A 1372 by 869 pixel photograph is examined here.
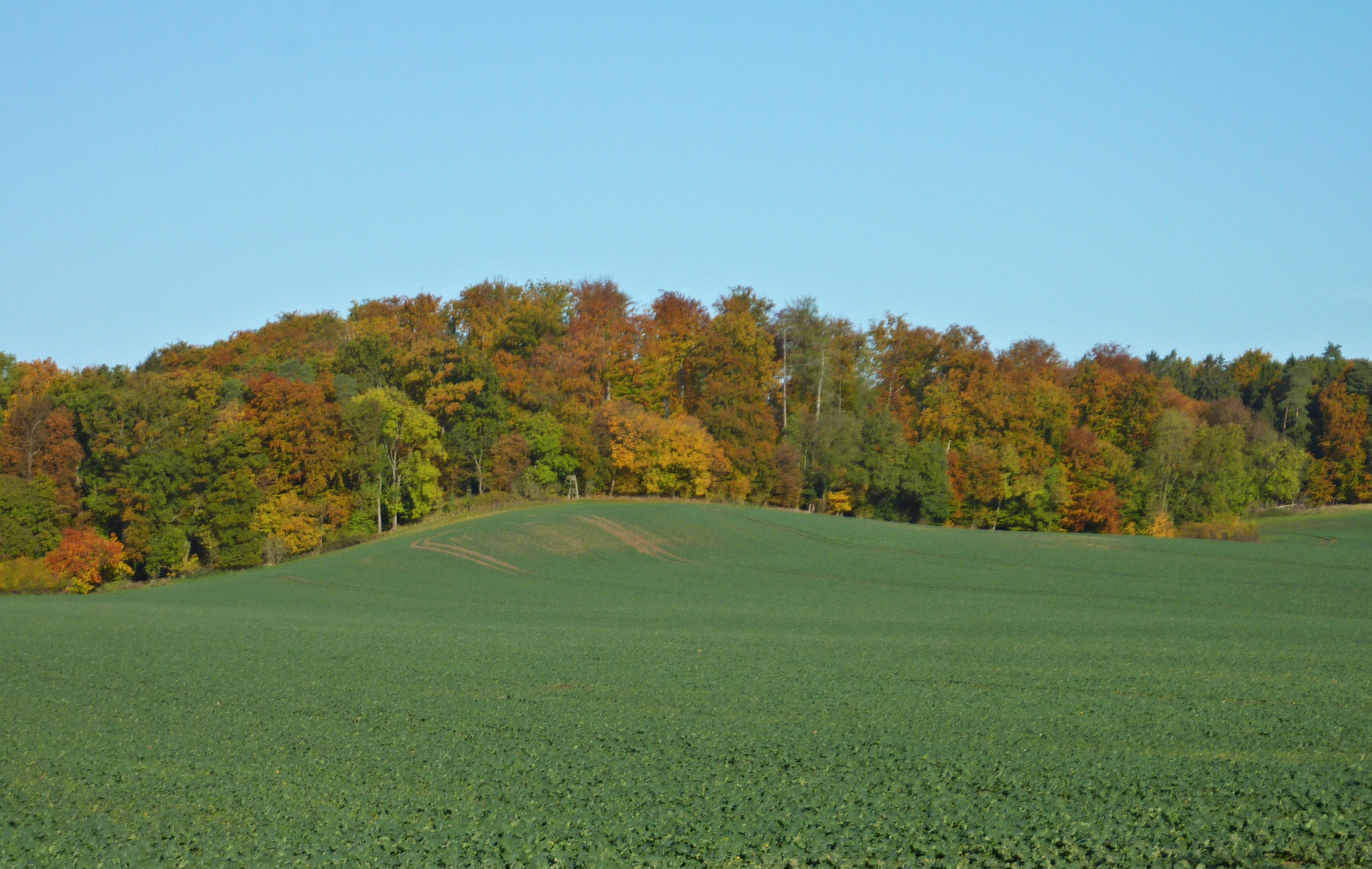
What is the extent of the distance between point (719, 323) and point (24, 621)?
58.1 meters

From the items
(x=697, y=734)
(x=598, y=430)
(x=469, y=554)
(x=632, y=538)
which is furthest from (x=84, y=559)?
(x=697, y=734)

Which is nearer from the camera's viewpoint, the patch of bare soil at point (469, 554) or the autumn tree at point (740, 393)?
the patch of bare soil at point (469, 554)

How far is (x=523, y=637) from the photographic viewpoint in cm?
2672

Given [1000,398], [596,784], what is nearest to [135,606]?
[596,784]

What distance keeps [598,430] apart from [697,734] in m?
55.2

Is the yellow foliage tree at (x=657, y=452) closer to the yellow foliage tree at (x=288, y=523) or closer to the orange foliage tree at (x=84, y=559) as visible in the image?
the yellow foliage tree at (x=288, y=523)

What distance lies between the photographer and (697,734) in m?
15.5

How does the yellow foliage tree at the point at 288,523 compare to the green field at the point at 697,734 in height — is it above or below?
above

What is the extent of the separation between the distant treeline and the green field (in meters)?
24.8

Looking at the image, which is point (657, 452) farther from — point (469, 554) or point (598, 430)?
point (469, 554)

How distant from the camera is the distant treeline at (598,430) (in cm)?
5919

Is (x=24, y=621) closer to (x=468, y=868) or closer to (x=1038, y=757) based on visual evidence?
(x=468, y=868)

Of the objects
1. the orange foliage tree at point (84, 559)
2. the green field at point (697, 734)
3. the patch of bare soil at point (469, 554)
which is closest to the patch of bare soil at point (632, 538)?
the patch of bare soil at point (469, 554)

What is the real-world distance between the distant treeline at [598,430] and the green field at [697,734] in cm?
2485
